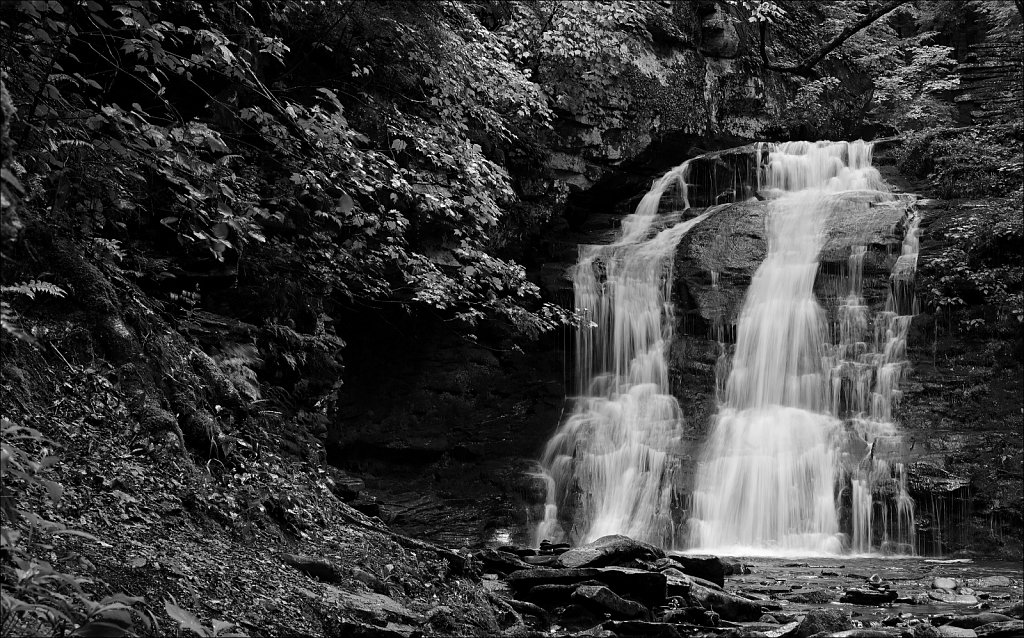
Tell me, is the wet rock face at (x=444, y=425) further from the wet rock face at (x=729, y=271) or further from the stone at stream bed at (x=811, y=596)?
the stone at stream bed at (x=811, y=596)

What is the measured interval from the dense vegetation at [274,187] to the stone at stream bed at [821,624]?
13.1 feet

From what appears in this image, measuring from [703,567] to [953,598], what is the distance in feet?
8.33

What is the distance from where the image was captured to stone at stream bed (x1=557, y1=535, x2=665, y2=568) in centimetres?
795

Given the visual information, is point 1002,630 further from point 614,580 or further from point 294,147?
point 294,147

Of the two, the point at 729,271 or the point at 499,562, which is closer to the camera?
the point at 499,562

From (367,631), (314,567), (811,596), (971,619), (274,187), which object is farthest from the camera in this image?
(274,187)

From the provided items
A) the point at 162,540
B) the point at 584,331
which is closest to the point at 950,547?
the point at 584,331

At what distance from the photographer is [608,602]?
6.77 meters

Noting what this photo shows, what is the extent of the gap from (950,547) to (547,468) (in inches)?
273

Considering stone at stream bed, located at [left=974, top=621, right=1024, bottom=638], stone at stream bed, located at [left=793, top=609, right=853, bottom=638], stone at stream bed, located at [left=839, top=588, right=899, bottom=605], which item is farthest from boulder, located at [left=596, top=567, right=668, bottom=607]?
stone at stream bed, located at [left=974, top=621, right=1024, bottom=638]

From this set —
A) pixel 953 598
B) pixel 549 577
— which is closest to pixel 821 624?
pixel 549 577

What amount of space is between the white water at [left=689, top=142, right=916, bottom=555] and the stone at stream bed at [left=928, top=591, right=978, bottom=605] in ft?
12.6

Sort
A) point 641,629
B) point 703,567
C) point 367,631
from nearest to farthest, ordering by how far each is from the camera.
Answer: point 367,631 < point 641,629 < point 703,567

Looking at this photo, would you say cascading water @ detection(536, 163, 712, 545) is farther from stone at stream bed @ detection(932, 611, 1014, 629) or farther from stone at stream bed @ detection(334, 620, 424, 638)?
stone at stream bed @ detection(334, 620, 424, 638)
